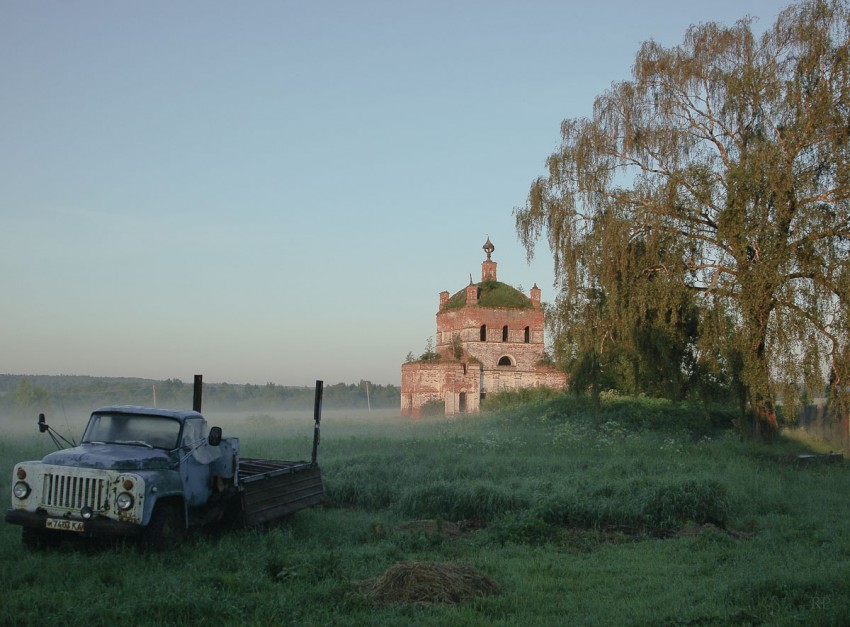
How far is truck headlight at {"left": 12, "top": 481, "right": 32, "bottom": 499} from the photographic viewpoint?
9.75 meters

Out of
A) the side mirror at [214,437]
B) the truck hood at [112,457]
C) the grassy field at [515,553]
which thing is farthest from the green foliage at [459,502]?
the truck hood at [112,457]

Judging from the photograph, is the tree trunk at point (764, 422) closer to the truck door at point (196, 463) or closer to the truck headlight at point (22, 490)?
the truck door at point (196, 463)

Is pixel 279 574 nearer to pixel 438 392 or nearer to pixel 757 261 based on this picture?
pixel 757 261

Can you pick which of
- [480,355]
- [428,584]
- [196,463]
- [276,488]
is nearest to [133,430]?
[196,463]

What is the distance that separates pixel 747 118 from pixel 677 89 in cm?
239

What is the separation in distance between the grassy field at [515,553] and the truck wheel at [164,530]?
0.81 feet

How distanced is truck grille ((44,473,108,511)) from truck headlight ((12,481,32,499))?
26 cm

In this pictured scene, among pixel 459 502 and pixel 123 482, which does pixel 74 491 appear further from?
pixel 459 502

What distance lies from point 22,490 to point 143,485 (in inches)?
63.3

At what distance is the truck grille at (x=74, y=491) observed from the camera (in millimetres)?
9625

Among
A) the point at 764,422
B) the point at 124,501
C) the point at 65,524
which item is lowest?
the point at 65,524

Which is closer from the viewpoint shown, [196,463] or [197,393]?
[196,463]

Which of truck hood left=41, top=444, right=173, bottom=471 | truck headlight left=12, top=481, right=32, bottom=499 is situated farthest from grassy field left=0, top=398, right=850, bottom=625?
truck hood left=41, top=444, right=173, bottom=471

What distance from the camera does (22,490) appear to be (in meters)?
9.77
